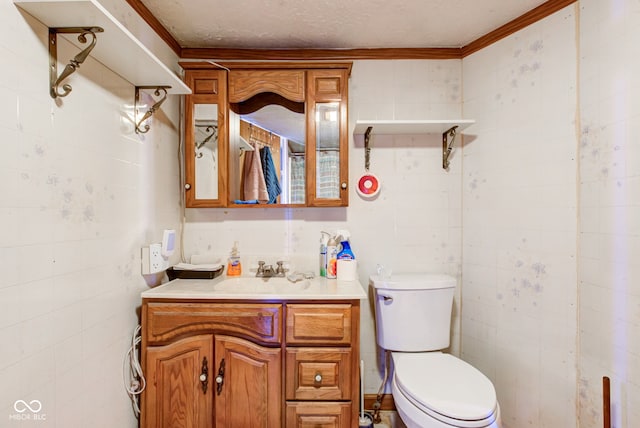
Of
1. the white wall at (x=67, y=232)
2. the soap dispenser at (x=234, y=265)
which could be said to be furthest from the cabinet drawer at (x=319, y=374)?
the white wall at (x=67, y=232)

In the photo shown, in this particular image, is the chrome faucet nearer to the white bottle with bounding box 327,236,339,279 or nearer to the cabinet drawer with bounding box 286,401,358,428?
the white bottle with bounding box 327,236,339,279

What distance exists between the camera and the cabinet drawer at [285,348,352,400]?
1.27 meters

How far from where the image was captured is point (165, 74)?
1.25 meters

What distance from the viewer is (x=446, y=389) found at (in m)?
1.21

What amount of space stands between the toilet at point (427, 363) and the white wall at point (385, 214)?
0.19 meters

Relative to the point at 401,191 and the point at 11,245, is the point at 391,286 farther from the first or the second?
the point at 11,245

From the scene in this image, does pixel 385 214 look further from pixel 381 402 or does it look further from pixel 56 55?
pixel 56 55

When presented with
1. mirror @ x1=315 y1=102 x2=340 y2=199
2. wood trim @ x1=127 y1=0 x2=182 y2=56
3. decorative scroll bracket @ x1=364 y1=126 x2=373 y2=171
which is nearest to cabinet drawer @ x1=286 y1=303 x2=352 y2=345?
mirror @ x1=315 y1=102 x2=340 y2=199

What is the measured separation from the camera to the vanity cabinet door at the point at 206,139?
1.65m

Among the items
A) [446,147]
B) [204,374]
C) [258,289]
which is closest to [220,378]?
[204,374]

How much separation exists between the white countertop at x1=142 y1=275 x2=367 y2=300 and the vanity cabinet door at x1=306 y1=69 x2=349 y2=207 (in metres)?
0.46

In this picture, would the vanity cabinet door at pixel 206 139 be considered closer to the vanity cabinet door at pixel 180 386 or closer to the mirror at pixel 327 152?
the mirror at pixel 327 152

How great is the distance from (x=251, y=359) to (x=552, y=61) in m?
1.96

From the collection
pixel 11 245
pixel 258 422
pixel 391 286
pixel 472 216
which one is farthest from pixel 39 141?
pixel 472 216
